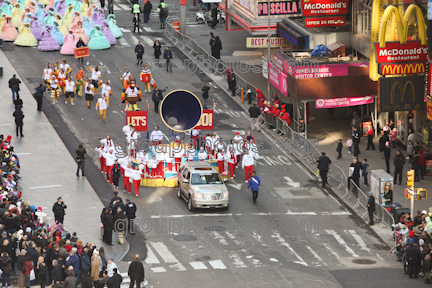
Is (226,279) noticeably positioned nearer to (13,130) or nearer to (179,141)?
(179,141)

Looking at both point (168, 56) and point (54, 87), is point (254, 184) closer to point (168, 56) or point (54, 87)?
point (54, 87)

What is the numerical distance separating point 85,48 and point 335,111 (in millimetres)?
16441

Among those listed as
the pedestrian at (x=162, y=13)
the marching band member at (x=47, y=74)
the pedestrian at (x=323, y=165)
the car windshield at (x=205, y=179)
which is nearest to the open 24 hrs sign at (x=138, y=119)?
the car windshield at (x=205, y=179)

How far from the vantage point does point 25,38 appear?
54500mm

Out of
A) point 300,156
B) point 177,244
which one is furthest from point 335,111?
point 177,244

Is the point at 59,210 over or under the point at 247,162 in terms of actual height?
over

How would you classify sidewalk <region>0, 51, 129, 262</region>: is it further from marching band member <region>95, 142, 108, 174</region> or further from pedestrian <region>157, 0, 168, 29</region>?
pedestrian <region>157, 0, 168, 29</region>

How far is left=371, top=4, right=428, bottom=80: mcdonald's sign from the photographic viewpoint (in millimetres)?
34656

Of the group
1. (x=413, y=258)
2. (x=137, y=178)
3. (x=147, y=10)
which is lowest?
→ (x=413, y=258)

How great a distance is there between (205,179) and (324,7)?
1670 cm

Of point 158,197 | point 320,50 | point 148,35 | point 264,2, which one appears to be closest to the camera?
point 158,197

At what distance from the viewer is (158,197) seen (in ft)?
108

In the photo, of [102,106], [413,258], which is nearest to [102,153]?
[102,106]

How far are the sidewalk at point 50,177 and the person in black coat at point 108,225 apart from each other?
0.87 feet
